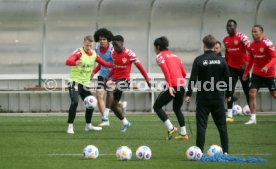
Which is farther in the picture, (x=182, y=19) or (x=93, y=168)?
(x=182, y=19)

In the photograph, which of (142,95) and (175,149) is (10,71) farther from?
(175,149)

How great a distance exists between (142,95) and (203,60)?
15.3 metres

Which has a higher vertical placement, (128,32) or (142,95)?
(128,32)

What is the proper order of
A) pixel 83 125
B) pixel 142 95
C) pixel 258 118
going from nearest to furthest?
1. pixel 83 125
2. pixel 258 118
3. pixel 142 95

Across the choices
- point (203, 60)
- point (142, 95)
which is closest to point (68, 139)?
point (203, 60)

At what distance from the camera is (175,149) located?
59.5 feet

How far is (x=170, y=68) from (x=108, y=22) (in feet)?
42.0

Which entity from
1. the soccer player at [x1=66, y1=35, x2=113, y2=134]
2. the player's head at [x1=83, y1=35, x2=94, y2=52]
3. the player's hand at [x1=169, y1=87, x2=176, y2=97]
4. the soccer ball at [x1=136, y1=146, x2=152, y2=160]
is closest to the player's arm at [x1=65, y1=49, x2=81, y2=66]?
the soccer player at [x1=66, y1=35, x2=113, y2=134]

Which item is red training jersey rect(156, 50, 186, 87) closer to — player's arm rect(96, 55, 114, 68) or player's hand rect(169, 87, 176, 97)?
player's hand rect(169, 87, 176, 97)

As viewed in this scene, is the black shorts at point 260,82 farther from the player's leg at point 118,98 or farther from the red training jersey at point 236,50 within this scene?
the player's leg at point 118,98

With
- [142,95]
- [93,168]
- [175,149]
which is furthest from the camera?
[142,95]

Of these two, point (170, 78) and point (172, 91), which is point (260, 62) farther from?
point (172, 91)

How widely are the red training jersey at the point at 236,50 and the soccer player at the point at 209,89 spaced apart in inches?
345

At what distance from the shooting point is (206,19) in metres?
32.9
